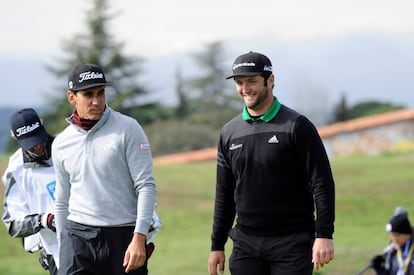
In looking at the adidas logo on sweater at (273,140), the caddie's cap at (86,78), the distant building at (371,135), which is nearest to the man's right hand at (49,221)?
the caddie's cap at (86,78)

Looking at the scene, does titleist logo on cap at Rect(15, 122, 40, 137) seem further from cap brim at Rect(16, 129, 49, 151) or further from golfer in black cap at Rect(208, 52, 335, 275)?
golfer in black cap at Rect(208, 52, 335, 275)

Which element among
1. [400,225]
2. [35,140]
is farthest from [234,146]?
[400,225]

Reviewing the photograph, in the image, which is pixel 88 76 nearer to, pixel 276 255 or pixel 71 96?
pixel 71 96

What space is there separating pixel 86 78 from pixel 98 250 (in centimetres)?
112

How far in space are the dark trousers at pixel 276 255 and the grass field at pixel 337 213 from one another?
10145mm

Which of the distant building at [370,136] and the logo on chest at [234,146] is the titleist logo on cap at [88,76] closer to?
the logo on chest at [234,146]

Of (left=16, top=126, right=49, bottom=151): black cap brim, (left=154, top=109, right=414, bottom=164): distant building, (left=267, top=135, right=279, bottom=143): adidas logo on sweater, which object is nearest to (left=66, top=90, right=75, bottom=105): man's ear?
(left=16, top=126, right=49, bottom=151): black cap brim

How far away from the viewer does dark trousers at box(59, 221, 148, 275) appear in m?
7.08

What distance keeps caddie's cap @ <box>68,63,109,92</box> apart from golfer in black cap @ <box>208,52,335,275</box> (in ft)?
2.77

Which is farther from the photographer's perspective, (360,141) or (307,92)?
(307,92)

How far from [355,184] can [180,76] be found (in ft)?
178

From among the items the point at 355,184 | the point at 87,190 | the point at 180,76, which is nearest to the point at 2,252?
the point at 355,184

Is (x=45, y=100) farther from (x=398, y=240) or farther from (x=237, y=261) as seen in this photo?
(x=237, y=261)

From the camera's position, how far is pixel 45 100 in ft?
239
